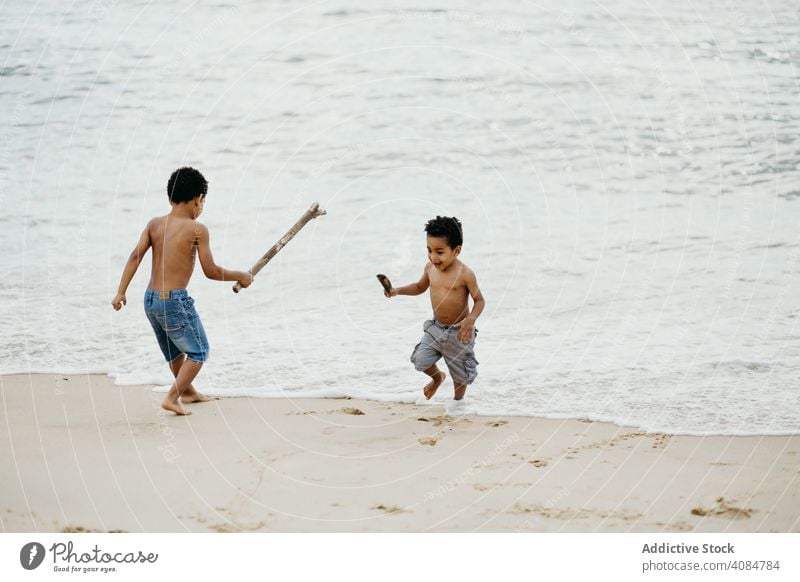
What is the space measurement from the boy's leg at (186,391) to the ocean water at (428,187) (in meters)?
0.34

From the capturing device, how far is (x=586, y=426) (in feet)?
16.9

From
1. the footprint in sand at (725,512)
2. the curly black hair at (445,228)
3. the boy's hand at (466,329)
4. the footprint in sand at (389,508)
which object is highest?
the curly black hair at (445,228)

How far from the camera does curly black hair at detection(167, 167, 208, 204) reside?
16.9 ft

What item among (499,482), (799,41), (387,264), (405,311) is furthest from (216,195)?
(799,41)

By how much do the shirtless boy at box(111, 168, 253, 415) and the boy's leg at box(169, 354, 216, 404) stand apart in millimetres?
210

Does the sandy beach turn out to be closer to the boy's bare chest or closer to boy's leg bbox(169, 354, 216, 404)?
boy's leg bbox(169, 354, 216, 404)

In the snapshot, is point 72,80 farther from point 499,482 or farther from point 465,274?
point 499,482

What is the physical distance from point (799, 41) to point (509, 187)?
7.15 meters

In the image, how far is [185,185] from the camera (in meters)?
5.15

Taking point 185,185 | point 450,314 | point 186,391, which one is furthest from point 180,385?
point 450,314

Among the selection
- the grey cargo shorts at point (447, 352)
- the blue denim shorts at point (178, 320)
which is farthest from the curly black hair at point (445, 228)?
the blue denim shorts at point (178, 320)

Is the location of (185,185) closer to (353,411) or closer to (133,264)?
(133,264)

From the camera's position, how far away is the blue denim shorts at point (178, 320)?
5160 millimetres

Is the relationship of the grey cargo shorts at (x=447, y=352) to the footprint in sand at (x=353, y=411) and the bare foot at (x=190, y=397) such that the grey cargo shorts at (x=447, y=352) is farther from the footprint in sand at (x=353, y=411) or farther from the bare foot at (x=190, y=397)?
the bare foot at (x=190, y=397)
